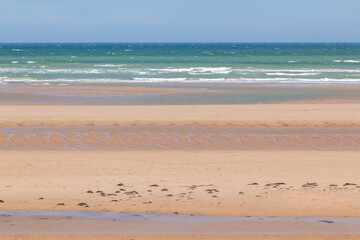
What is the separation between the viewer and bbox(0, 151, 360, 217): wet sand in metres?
7.64

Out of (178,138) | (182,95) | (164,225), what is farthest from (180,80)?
(164,225)

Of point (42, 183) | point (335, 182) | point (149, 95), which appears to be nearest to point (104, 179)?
point (42, 183)

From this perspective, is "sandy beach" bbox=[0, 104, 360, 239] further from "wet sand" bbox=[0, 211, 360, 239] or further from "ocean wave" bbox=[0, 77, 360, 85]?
"ocean wave" bbox=[0, 77, 360, 85]

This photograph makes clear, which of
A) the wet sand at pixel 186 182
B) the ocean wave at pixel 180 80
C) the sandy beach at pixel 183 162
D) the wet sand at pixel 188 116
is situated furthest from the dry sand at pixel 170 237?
the ocean wave at pixel 180 80

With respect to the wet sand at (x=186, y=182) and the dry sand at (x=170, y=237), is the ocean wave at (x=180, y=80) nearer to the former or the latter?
the wet sand at (x=186, y=182)

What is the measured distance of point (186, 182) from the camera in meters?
9.15

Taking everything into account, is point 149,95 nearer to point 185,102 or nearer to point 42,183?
point 185,102

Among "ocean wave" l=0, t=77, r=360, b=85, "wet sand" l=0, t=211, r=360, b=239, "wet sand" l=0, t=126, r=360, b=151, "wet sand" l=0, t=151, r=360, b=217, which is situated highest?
"wet sand" l=0, t=211, r=360, b=239

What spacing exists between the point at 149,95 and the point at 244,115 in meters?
8.94

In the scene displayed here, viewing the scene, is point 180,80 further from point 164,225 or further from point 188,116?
point 164,225

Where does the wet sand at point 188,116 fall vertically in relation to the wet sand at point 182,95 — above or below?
above

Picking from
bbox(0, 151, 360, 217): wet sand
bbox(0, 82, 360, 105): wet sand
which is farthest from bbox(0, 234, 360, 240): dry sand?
bbox(0, 82, 360, 105): wet sand

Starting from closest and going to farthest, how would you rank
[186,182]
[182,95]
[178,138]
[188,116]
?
[186,182] < [178,138] < [188,116] < [182,95]

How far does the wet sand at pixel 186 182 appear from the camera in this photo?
301 inches
